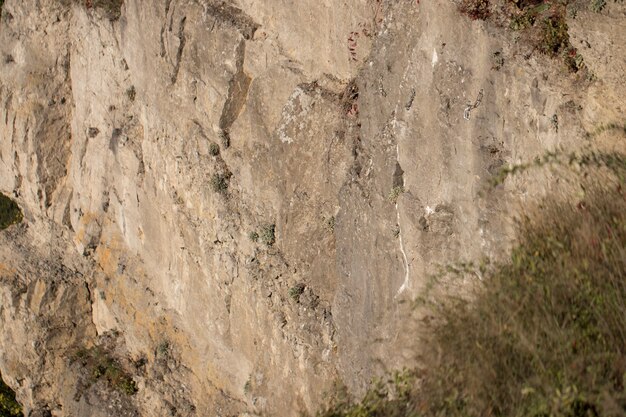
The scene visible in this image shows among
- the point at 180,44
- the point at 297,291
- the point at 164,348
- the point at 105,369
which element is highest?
the point at 180,44

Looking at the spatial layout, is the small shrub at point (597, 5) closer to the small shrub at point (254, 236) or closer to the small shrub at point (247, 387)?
the small shrub at point (254, 236)

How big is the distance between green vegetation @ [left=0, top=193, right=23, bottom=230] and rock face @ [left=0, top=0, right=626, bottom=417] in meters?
0.37

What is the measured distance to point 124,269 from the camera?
11.1 m

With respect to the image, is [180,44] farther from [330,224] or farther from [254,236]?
[330,224]

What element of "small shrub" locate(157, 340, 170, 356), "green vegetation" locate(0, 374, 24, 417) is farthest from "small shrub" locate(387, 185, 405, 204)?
"green vegetation" locate(0, 374, 24, 417)

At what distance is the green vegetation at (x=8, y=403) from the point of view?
1388cm

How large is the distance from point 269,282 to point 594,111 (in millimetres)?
4065

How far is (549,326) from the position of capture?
448 centimetres

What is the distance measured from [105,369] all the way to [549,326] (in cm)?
832

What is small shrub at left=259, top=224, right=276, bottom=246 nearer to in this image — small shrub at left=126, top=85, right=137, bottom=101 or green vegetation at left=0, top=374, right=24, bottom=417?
small shrub at left=126, top=85, right=137, bottom=101

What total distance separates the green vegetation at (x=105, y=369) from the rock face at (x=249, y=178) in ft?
0.30

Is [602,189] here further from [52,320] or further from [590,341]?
[52,320]

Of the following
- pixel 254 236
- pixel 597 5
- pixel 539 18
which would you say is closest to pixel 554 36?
pixel 539 18

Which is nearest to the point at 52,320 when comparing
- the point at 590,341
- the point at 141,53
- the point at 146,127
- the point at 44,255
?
the point at 44,255
